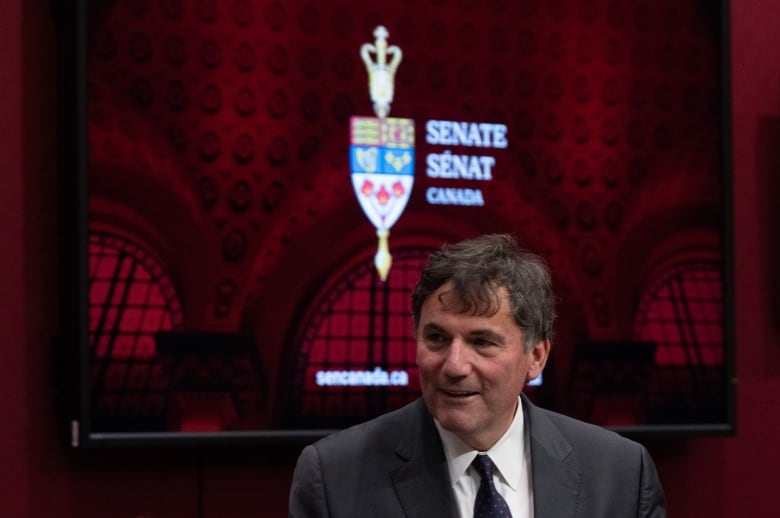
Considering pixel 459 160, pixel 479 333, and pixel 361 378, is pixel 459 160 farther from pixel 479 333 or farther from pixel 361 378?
pixel 479 333

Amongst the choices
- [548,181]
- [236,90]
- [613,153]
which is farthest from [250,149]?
[613,153]

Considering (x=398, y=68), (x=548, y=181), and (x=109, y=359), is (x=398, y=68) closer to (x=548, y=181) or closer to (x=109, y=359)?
(x=548, y=181)

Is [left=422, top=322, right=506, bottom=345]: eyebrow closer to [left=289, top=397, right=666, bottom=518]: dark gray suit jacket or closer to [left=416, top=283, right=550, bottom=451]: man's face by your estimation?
[left=416, top=283, right=550, bottom=451]: man's face

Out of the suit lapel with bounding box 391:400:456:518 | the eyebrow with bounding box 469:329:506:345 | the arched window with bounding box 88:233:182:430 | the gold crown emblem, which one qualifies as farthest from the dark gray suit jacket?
the gold crown emblem

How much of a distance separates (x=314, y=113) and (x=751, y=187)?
4.73 ft

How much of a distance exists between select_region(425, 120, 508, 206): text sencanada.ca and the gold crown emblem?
135 millimetres

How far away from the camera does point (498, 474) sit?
1893 millimetres

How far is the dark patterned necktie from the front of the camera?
1824mm

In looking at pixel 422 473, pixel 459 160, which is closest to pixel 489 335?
pixel 422 473

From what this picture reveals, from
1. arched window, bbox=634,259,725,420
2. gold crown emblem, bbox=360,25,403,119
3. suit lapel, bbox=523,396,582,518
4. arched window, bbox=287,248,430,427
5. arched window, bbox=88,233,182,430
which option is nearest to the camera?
suit lapel, bbox=523,396,582,518

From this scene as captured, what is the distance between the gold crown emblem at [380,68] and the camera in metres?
3.07

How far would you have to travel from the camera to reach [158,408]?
2812 millimetres

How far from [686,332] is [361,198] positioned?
105 centimetres

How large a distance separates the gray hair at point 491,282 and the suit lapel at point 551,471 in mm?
173
